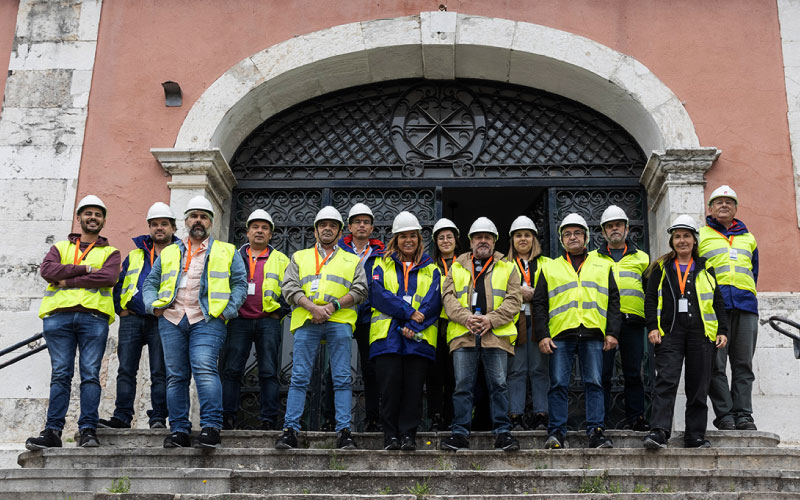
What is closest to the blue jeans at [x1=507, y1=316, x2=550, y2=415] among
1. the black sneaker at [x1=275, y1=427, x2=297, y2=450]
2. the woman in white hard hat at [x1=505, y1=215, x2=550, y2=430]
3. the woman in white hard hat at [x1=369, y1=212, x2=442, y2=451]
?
the woman in white hard hat at [x1=505, y1=215, x2=550, y2=430]

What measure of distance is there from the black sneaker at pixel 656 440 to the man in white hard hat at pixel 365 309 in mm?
2049

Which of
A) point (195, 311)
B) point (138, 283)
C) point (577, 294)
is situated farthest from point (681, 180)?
point (138, 283)

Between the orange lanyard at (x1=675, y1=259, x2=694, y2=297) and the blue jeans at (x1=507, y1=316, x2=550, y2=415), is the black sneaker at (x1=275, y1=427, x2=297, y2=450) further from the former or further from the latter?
the orange lanyard at (x1=675, y1=259, x2=694, y2=297)

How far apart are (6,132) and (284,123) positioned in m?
2.62

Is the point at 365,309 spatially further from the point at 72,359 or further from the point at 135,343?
the point at 72,359

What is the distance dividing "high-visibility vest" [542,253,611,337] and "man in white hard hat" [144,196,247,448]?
220cm

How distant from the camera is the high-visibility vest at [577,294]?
6.45 m

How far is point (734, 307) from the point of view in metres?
6.86

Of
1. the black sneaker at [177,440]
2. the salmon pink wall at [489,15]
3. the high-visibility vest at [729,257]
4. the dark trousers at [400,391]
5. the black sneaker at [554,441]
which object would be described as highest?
the salmon pink wall at [489,15]

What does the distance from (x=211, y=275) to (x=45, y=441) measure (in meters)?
1.53

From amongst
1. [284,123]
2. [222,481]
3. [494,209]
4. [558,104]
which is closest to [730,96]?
[558,104]

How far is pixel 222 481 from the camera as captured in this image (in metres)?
5.35

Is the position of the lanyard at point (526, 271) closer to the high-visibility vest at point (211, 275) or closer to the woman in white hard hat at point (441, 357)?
the woman in white hard hat at point (441, 357)

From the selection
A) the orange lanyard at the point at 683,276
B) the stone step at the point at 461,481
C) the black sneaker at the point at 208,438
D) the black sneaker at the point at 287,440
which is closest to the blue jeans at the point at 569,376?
the orange lanyard at the point at 683,276
